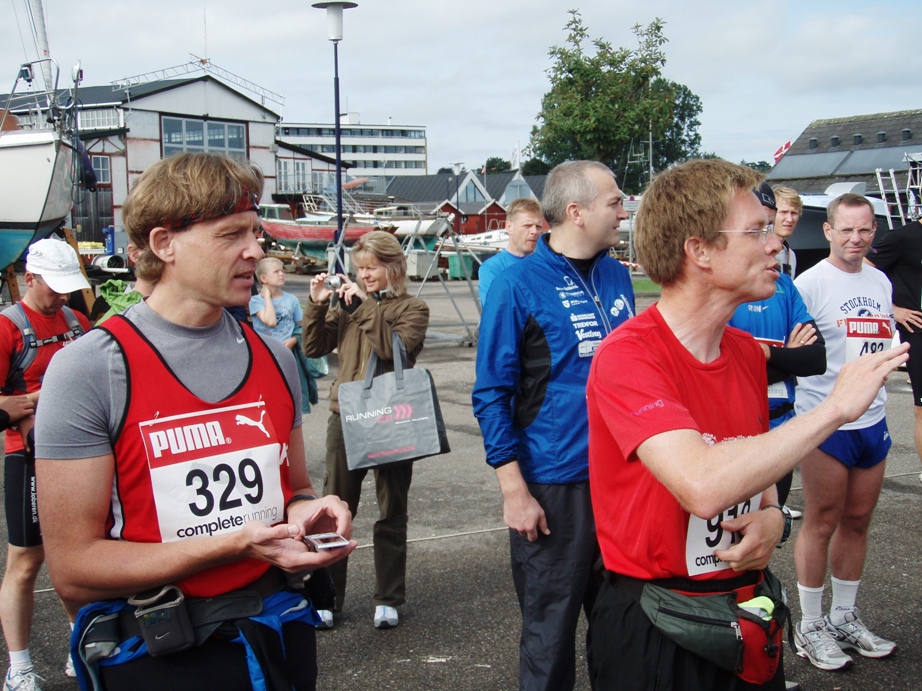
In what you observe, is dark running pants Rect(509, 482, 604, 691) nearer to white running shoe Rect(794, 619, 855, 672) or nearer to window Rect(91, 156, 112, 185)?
white running shoe Rect(794, 619, 855, 672)

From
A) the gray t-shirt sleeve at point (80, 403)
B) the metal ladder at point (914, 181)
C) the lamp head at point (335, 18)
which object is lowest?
the gray t-shirt sleeve at point (80, 403)

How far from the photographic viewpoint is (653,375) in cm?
199

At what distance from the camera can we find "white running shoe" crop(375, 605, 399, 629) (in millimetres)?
4402

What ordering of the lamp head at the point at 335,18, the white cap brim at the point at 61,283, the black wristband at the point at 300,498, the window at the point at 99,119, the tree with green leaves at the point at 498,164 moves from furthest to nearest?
the tree with green leaves at the point at 498,164 < the window at the point at 99,119 < the lamp head at the point at 335,18 < the white cap brim at the point at 61,283 < the black wristband at the point at 300,498

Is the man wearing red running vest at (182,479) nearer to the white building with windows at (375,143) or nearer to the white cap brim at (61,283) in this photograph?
the white cap brim at (61,283)

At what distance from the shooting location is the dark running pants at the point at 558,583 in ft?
10.2

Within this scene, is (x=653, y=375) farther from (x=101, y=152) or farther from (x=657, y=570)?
(x=101, y=152)

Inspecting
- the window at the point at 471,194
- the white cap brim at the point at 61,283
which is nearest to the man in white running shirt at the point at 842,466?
the white cap brim at the point at 61,283

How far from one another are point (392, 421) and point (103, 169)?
4528cm

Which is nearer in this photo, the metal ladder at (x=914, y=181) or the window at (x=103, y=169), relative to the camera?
the metal ladder at (x=914, y=181)

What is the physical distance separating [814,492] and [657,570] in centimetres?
228

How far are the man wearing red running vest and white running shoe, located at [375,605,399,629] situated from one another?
2.31 meters

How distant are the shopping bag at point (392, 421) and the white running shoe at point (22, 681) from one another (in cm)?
166

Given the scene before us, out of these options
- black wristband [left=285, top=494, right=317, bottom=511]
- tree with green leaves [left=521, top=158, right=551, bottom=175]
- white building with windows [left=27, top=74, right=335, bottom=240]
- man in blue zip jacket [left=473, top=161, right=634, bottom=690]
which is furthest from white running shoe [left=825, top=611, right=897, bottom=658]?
tree with green leaves [left=521, top=158, right=551, bottom=175]
